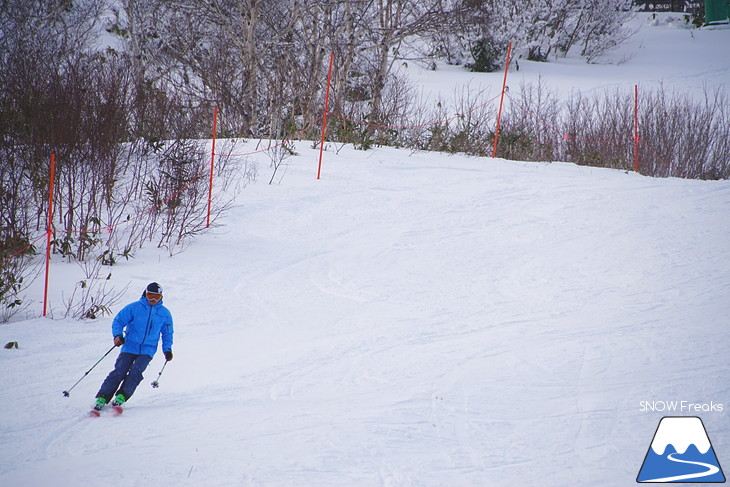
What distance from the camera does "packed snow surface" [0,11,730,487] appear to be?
4621mm

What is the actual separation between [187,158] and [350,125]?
694 centimetres

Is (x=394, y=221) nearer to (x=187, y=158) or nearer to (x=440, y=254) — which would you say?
(x=440, y=254)

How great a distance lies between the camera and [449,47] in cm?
2719

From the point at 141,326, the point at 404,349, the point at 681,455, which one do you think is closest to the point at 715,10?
the point at 404,349

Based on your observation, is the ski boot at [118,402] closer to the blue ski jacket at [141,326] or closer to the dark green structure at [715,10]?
the blue ski jacket at [141,326]

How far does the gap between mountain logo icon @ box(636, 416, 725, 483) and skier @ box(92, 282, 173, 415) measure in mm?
3864

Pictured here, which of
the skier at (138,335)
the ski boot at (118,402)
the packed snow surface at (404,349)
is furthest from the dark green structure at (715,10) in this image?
Answer: the ski boot at (118,402)

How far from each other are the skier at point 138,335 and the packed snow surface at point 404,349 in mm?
310

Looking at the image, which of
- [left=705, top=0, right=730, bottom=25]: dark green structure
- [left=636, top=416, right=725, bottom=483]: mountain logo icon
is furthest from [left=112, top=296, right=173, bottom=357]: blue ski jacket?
[left=705, top=0, right=730, bottom=25]: dark green structure

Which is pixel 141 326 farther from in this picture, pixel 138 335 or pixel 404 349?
pixel 404 349

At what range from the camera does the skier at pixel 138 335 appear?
17.6 feet

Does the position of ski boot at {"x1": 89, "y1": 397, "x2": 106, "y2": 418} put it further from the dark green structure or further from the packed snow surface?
the dark green structure

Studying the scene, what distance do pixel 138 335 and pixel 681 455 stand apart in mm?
4427

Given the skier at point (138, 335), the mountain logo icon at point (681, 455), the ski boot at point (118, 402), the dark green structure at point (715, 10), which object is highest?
the dark green structure at point (715, 10)
